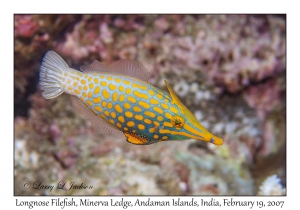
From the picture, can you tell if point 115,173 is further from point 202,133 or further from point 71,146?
point 202,133

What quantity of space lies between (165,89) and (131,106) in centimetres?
257

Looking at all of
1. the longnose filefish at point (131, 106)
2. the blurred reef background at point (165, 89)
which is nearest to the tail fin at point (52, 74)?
the longnose filefish at point (131, 106)

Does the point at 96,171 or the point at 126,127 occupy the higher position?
the point at 126,127

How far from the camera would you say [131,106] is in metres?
1.75

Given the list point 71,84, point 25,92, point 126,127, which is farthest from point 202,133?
point 25,92

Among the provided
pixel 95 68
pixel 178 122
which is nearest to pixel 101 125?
pixel 95 68

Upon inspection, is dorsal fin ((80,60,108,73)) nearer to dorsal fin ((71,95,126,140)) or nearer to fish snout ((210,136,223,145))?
dorsal fin ((71,95,126,140))

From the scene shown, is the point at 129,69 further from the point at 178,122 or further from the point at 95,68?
the point at 178,122

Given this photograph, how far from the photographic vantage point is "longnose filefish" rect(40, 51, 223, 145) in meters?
1.74

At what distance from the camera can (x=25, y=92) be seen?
4.58 metres

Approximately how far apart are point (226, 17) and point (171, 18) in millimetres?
886


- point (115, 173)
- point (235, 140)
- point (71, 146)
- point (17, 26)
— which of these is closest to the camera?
point (115, 173)

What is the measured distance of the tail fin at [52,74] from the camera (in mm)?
2002

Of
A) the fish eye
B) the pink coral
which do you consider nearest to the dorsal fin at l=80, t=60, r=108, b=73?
the fish eye
